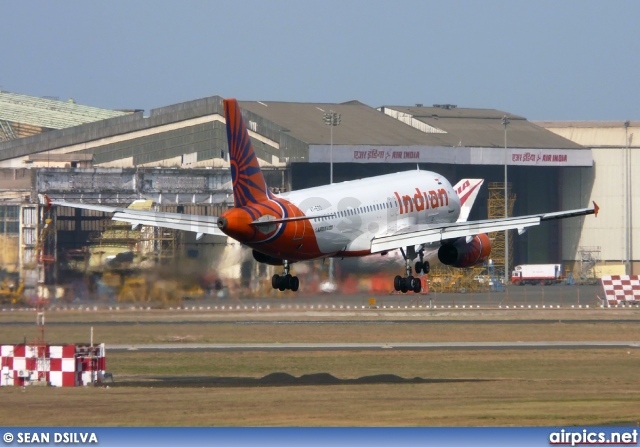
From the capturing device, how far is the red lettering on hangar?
64.6 metres

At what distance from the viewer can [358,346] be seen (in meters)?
83.8

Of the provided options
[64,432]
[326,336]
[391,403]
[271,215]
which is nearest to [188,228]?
[271,215]

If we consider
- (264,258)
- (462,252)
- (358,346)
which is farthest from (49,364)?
(358,346)

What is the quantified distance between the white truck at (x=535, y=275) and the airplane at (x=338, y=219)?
89652 millimetres

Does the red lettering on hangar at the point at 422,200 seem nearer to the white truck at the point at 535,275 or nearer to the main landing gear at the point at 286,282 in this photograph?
the main landing gear at the point at 286,282

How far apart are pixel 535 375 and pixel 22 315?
33.7m

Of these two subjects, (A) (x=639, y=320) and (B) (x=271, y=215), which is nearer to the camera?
(B) (x=271, y=215)

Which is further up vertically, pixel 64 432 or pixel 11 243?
pixel 11 243

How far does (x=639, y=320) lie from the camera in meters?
104

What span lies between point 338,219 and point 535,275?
332ft

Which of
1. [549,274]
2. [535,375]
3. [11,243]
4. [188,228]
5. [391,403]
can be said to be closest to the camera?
[391,403]

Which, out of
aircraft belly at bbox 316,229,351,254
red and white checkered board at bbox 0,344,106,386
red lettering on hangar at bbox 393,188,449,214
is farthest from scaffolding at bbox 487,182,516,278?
red and white checkered board at bbox 0,344,106,386

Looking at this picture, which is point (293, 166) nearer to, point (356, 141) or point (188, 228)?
point (356, 141)

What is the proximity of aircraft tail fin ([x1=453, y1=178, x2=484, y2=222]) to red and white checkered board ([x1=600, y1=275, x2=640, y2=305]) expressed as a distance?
174 feet
